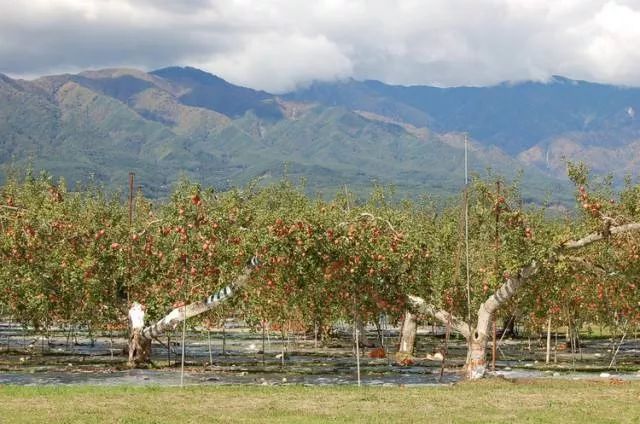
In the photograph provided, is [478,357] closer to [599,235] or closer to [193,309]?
[599,235]

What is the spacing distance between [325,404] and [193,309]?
57.0ft

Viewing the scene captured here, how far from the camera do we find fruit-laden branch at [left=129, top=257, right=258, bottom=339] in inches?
1811

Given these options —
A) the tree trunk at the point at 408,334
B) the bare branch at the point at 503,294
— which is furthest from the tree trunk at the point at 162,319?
the tree trunk at the point at 408,334

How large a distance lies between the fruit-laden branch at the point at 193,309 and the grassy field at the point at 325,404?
27.8 ft

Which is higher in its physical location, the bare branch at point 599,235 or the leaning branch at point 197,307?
the bare branch at point 599,235

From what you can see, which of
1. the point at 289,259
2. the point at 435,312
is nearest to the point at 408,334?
the point at 435,312

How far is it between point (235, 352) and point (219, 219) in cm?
2284

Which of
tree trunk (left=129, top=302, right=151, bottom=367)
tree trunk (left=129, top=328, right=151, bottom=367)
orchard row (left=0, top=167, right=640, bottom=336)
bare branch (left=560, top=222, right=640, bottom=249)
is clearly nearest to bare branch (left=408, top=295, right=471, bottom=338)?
orchard row (left=0, top=167, right=640, bottom=336)

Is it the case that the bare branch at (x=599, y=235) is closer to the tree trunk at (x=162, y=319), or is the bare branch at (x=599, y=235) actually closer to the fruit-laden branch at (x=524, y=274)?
the fruit-laden branch at (x=524, y=274)

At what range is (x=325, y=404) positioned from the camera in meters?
32.2

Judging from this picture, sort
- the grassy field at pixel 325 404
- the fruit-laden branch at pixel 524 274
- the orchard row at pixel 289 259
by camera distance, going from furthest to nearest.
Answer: the orchard row at pixel 289 259 → the fruit-laden branch at pixel 524 274 → the grassy field at pixel 325 404

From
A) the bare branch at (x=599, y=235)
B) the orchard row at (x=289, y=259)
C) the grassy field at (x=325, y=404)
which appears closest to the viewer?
the grassy field at (x=325, y=404)

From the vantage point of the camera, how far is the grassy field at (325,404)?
2858 centimetres

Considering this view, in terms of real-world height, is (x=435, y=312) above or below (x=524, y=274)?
below
